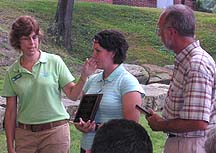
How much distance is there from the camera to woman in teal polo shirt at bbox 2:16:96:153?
5.23m

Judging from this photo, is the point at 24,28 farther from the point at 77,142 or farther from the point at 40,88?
the point at 77,142

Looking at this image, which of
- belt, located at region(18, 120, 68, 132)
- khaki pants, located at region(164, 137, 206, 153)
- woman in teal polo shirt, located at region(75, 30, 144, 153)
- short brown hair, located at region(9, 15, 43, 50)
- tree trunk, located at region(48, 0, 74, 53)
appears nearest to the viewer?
khaki pants, located at region(164, 137, 206, 153)

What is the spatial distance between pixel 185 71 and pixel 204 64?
15cm

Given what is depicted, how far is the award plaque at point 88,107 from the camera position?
4715mm

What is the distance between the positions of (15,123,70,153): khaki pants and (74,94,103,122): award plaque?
1.64 feet

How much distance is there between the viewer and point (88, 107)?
479 cm

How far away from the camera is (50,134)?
209 inches

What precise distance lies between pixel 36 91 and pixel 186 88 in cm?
144

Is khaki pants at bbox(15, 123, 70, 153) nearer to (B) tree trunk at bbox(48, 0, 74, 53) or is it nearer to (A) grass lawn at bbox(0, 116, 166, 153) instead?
(A) grass lawn at bbox(0, 116, 166, 153)

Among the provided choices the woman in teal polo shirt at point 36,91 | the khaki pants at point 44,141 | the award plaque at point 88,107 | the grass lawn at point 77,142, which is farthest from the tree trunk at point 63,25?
the award plaque at point 88,107

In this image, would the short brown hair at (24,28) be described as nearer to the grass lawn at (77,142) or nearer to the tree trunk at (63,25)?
the grass lawn at (77,142)

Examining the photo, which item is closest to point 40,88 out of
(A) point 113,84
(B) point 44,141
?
(B) point 44,141

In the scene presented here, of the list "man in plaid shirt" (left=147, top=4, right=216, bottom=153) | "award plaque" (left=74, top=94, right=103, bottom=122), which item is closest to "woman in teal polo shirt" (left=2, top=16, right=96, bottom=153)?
"award plaque" (left=74, top=94, right=103, bottom=122)

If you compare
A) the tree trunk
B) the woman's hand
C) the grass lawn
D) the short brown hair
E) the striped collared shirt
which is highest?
the short brown hair
